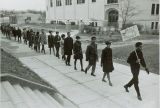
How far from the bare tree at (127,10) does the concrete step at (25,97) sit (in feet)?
99.7

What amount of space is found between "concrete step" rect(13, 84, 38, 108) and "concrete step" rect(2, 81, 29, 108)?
0.57 ft

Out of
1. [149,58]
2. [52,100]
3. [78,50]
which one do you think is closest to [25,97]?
[52,100]

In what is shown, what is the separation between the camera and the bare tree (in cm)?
3638

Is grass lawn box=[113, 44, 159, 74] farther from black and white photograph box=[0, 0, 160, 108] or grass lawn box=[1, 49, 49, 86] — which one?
grass lawn box=[1, 49, 49, 86]

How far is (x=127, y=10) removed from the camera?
36406 millimetres

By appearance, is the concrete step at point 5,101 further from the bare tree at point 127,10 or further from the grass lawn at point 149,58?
the bare tree at point 127,10

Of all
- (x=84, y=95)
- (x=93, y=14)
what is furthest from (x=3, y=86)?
(x=93, y=14)

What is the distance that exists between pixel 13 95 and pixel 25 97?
0.39 metres

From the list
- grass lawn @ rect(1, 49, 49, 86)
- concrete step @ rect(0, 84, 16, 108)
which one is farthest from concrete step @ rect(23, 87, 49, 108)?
grass lawn @ rect(1, 49, 49, 86)

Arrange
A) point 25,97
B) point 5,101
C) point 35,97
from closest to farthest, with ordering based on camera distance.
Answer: point 5,101
point 25,97
point 35,97

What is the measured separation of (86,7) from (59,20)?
37.5 feet

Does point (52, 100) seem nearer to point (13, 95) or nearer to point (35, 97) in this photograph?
point (35, 97)

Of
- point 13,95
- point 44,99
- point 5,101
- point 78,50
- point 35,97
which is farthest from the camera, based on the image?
point 78,50

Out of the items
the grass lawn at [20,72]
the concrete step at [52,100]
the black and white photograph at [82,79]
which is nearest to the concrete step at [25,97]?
the black and white photograph at [82,79]
